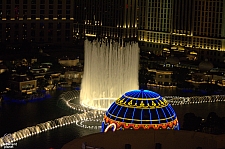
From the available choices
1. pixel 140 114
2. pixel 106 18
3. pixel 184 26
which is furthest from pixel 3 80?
pixel 106 18

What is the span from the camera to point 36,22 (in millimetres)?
65375

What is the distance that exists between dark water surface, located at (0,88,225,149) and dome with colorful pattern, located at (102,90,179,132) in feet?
9.99

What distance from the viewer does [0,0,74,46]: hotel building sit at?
63.7 meters

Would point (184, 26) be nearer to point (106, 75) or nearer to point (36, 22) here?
point (36, 22)

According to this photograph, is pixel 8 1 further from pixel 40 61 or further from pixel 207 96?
pixel 207 96

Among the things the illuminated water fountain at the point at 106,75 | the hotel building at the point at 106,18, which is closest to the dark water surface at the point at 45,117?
the illuminated water fountain at the point at 106,75

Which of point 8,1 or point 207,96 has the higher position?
point 8,1

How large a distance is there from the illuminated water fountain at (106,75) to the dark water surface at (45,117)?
2.50 meters

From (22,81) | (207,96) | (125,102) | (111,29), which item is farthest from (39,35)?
(125,102)

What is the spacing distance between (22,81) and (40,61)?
39.9 feet

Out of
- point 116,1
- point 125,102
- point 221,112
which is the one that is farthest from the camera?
point 116,1

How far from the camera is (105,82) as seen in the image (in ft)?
133

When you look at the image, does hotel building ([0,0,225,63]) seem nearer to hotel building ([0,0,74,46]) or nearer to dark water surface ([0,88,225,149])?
hotel building ([0,0,74,46])

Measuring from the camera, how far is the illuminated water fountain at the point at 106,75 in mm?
39856
